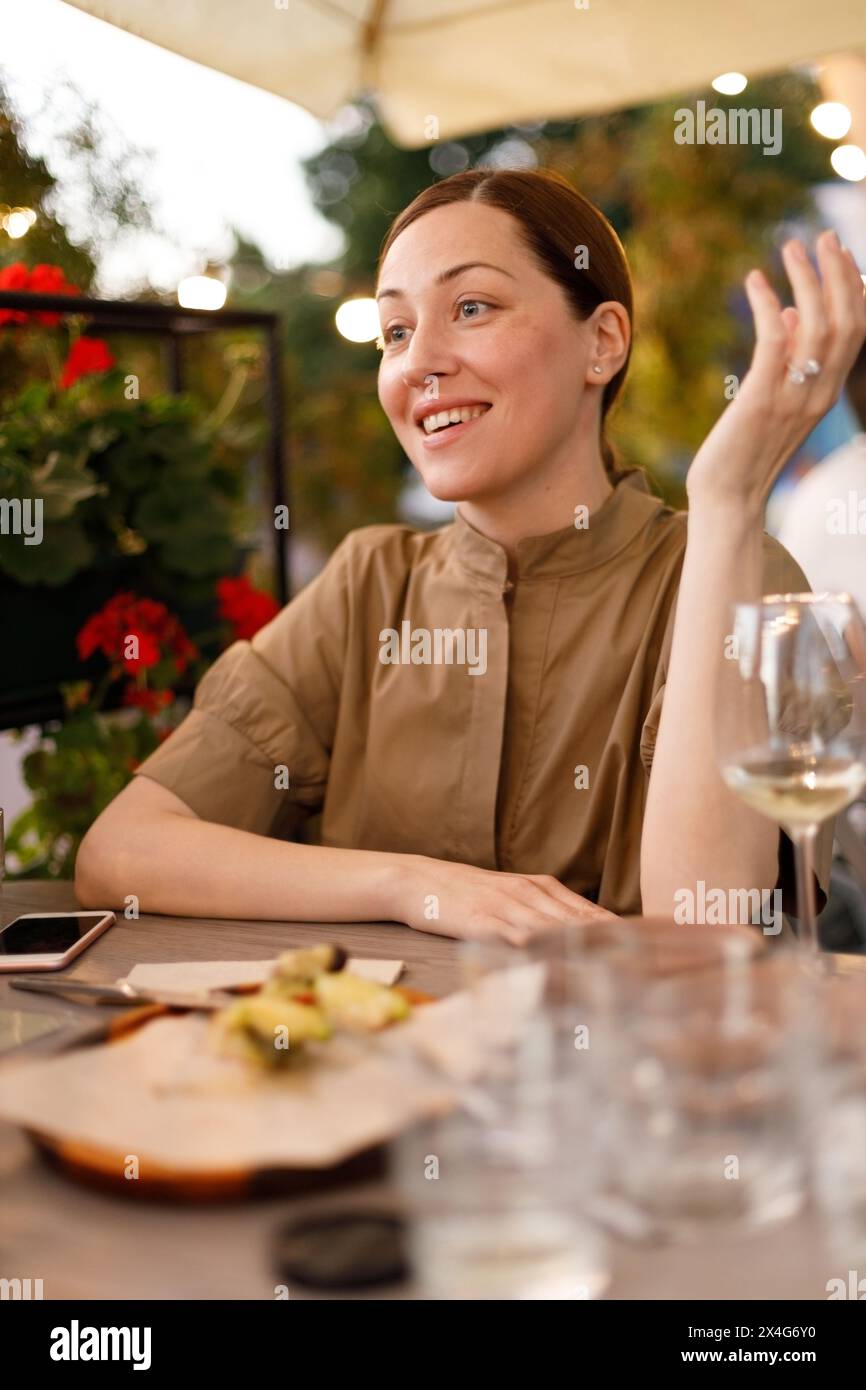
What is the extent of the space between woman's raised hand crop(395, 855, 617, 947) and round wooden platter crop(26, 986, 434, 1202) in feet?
1.59

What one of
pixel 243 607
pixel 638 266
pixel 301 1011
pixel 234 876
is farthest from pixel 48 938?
pixel 638 266

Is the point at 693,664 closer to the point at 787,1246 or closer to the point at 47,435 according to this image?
the point at 787,1246

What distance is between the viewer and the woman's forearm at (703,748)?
1183 mm

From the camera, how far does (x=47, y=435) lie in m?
1.89

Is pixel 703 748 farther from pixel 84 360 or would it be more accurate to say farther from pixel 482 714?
pixel 84 360

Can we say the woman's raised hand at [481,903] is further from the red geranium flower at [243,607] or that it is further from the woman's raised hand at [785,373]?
the red geranium flower at [243,607]

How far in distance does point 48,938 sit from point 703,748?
Result: 584 mm

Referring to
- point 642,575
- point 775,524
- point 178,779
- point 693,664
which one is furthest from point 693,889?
point 775,524

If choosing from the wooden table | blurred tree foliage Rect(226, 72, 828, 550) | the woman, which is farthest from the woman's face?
blurred tree foliage Rect(226, 72, 828, 550)

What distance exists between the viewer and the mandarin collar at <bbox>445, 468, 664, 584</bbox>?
59.5 inches

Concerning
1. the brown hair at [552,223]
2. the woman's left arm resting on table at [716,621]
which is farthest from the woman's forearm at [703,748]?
the brown hair at [552,223]

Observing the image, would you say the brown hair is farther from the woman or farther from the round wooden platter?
the round wooden platter

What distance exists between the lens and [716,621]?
3.89 feet

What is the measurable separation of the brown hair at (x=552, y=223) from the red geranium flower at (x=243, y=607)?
68 cm
